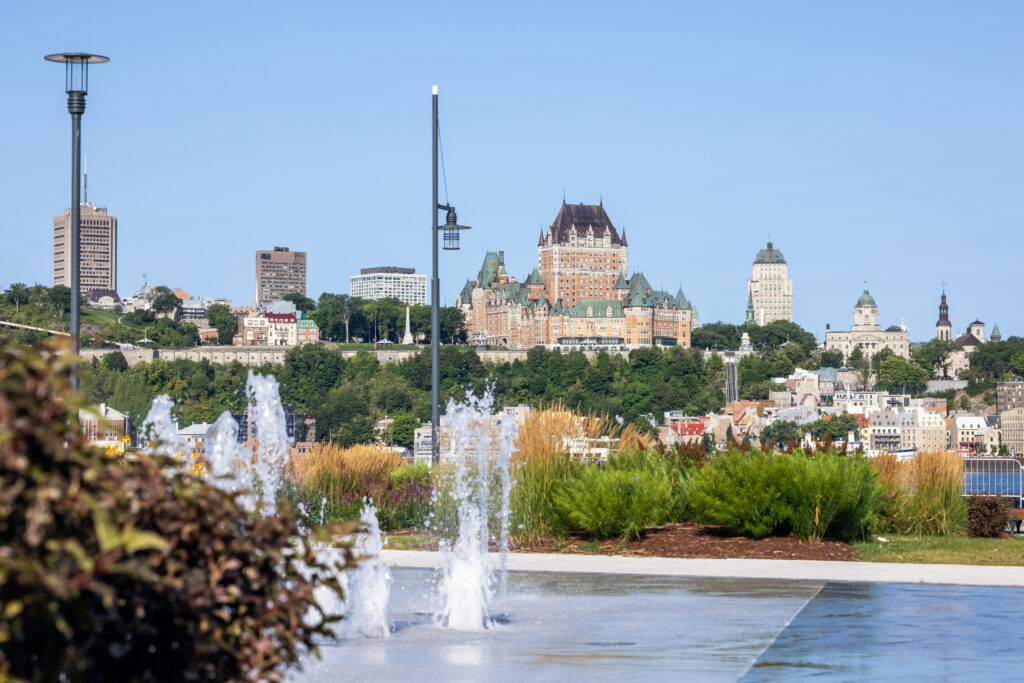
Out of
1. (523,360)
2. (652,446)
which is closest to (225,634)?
(652,446)

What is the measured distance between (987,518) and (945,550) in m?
1.84

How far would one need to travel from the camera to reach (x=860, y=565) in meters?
11.2

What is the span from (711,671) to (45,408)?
445 cm

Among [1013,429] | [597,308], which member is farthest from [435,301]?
[597,308]

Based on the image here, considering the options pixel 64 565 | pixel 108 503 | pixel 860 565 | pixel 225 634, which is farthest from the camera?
pixel 860 565

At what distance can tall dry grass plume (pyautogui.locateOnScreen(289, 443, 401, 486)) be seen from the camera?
14086 mm

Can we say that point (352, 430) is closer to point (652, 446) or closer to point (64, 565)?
point (652, 446)

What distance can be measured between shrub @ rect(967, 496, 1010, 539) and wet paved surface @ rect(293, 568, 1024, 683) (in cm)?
435

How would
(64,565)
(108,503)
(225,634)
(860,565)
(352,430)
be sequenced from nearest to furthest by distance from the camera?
(64,565), (108,503), (225,634), (860,565), (352,430)

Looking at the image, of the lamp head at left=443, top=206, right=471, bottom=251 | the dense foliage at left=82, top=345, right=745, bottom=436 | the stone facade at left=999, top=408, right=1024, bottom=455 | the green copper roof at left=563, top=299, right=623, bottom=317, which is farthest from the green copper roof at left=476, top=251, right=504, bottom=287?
the lamp head at left=443, top=206, right=471, bottom=251

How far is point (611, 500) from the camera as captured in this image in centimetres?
1270

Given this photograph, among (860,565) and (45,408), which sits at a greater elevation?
(45,408)

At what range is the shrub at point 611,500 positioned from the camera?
1270 cm

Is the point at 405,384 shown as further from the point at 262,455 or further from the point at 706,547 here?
the point at 262,455
